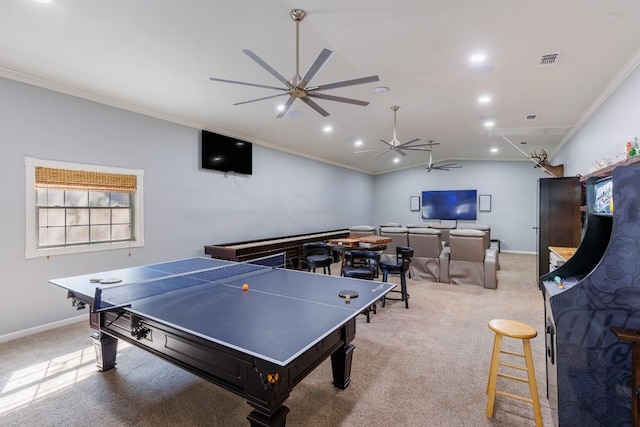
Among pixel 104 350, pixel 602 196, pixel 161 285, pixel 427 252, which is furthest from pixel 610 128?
pixel 104 350

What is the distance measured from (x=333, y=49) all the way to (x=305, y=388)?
3.26m

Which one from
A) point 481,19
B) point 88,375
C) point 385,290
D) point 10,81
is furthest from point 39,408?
point 481,19

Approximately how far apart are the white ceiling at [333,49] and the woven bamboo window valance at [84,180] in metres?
1.02

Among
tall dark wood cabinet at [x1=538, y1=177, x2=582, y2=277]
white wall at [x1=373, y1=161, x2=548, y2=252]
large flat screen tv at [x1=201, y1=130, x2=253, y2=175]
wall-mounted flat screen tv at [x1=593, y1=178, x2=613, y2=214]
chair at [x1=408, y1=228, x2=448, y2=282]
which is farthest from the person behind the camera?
white wall at [x1=373, y1=161, x2=548, y2=252]

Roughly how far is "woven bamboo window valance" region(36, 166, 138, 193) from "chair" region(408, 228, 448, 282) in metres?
5.12

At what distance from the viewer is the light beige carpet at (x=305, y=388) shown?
7.04 ft

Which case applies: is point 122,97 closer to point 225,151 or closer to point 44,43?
point 44,43

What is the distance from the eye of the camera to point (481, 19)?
2.63m

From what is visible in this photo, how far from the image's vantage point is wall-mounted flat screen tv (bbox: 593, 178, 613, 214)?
6.95 feet

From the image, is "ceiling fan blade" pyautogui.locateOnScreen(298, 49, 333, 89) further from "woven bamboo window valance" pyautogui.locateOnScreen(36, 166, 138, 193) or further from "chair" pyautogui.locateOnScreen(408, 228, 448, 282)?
"chair" pyautogui.locateOnScreen(408, 228, 448, 282)

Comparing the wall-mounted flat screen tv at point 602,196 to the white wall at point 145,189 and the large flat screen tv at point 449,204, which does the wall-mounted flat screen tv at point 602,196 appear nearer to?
the white wall at point 145,189

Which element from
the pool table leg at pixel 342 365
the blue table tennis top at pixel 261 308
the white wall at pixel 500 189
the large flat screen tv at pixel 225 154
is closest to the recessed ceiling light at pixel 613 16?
the blue table tennis top at pixel 261 308

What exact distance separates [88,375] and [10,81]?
10.9 ft

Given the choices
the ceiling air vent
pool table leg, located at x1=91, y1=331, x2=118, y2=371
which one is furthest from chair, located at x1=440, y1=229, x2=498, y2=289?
pool table leg, located at x1=91, y1=331, x2=118, y2=371
